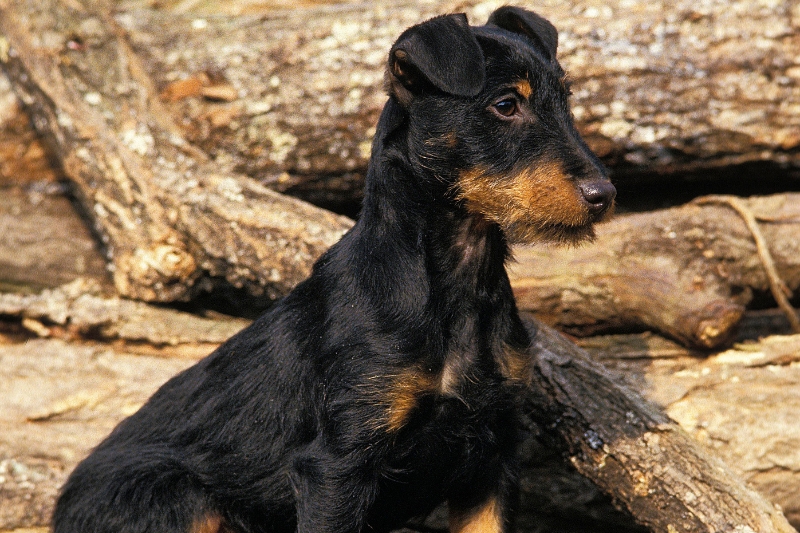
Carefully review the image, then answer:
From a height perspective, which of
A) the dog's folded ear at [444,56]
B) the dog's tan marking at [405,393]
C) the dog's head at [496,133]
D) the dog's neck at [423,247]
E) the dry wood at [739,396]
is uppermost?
the dog's folded ear at [444,56]

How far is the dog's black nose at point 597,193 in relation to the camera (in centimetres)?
347

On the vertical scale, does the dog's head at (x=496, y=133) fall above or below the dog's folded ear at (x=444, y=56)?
below

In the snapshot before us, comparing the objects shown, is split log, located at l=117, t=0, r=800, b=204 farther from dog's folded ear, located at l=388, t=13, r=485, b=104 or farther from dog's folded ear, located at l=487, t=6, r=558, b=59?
dog's folded ear, located at l=388, t=13, r=485, b=104

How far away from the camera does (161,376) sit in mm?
5758

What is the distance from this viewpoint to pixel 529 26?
403 centimetres

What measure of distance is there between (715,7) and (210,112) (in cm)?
384

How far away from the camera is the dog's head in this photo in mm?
3488

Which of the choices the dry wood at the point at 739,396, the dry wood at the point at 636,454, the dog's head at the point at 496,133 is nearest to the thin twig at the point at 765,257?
the dry wood at the point at 739,396

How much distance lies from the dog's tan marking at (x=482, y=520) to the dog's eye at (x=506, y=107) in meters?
1.72

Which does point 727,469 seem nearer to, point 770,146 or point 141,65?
point 770,146

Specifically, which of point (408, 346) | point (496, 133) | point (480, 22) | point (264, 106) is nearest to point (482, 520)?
point (408, 346)

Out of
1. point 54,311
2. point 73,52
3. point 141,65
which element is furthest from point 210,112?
point 54,311

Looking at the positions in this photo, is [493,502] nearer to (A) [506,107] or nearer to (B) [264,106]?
(A) [506,107]

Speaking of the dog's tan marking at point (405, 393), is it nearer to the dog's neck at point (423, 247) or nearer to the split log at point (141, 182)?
the dog's neck at point (423, 247)
